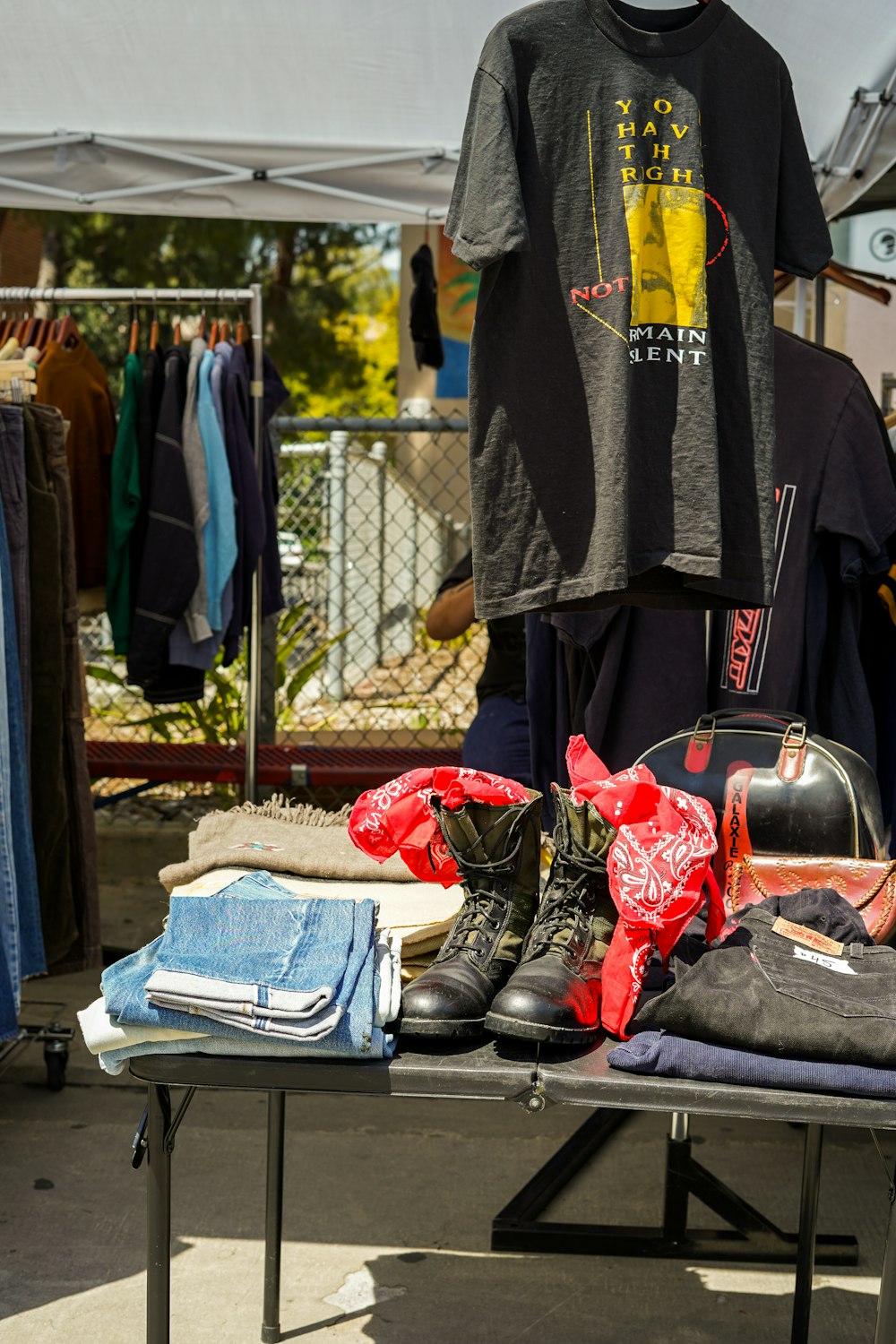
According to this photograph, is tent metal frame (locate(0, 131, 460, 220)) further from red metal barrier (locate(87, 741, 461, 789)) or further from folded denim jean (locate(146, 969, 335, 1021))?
folded denim jean (locate(146, 969, 335, 1021))

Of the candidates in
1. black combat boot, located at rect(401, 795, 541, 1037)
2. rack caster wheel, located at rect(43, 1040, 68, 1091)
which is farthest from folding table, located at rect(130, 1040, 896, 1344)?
rack caster wheel, located at rect(43, 1040, 68, 1091)

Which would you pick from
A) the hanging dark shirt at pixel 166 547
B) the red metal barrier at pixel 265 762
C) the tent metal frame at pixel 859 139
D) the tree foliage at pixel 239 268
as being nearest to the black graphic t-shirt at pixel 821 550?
the tent metal frame at pixel 859 139

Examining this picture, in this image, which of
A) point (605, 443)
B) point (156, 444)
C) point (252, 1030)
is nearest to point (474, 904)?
point (252, 1030)

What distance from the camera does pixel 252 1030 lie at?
64.6 inches

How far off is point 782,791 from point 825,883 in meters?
0.22

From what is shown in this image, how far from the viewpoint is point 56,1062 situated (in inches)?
137

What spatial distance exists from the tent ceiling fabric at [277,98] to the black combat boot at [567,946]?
102 inches

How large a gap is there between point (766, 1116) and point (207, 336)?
396cm

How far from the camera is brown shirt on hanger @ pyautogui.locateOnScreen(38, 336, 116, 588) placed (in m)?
4.53

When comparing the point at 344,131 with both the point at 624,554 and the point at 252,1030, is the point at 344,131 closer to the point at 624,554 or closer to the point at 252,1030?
the point at 624,554

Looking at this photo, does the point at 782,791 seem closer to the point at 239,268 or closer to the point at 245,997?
the point at 245,997

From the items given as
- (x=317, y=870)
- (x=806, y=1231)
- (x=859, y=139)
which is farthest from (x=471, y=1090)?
(x=859, y=139)

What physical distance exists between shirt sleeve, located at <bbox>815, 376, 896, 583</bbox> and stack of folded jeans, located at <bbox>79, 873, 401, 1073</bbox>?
1.57 meters

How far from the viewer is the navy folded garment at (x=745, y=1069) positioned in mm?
1610
